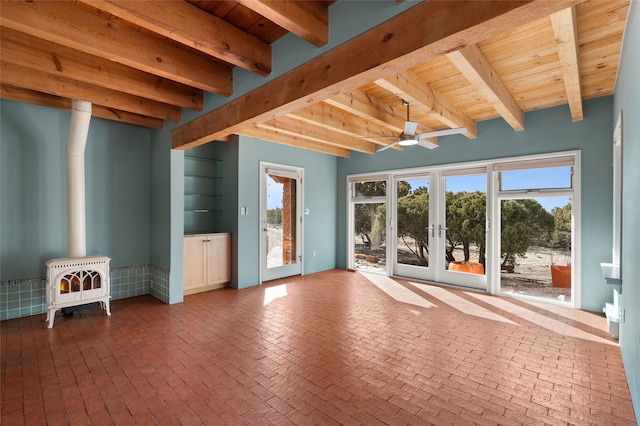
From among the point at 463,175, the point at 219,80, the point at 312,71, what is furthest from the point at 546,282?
the point at 219,80

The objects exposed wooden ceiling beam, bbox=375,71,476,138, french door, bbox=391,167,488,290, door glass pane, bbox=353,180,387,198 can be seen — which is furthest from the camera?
door glass pane, bbox=353,180,387,198

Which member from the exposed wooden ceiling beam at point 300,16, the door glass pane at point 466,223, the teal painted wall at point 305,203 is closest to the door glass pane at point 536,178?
the door glass pane at point 466,223

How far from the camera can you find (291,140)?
5652 mm

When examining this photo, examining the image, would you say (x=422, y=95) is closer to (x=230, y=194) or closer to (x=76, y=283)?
(x=230, y=194)

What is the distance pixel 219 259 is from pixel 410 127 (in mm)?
3639

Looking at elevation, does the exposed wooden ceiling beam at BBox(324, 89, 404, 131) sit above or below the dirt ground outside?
above

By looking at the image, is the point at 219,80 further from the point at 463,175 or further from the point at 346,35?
the point at 463,175

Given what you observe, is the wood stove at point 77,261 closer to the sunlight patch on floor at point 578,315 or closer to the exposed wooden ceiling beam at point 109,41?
the exposed wooden ceiling beam at point 109,41

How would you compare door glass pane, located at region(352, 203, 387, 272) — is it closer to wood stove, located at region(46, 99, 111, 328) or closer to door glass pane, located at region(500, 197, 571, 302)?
door glass pane, located at region(500, 197, 571, 302)

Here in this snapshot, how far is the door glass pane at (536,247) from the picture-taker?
4.45 meters

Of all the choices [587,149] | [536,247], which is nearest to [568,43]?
[587,149]

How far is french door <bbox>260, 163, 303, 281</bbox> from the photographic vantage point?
5656 mm

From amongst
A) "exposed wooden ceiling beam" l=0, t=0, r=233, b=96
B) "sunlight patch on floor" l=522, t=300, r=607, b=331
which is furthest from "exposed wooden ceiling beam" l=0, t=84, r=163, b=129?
"sunlight patch on floor" l=522, t=300, r=607, b=331

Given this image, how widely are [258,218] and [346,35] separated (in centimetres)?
390
